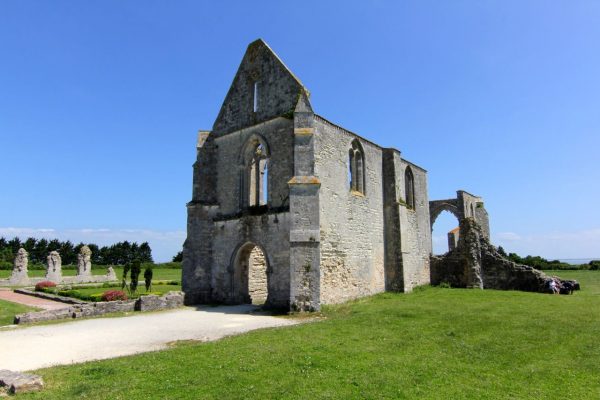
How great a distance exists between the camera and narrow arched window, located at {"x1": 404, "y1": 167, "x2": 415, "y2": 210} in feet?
74.5

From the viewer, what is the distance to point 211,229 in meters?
17.8

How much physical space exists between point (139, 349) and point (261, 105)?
1125cm

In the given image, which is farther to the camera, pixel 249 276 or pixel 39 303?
pixel 39 303

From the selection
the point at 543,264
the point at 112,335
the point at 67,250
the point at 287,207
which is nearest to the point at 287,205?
the point at 287,207

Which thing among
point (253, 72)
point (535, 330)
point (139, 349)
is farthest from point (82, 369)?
point (253, 72)

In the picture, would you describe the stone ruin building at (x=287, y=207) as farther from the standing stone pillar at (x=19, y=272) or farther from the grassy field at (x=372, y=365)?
the standing stone pillar at (x=19, y=272)

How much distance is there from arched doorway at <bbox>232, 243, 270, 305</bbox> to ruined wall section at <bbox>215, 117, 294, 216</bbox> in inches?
77.4

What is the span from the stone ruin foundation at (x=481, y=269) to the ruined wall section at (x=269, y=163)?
1181cm

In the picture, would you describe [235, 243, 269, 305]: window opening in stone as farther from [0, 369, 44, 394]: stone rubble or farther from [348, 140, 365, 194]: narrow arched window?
[0, 369, 44, 394]: stone rubble

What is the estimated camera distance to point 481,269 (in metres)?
21.3

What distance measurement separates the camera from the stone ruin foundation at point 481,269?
1973cm

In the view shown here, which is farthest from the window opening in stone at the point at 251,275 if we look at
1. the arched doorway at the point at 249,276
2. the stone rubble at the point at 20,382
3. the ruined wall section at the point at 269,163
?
the stone rubble at the point at 20,382

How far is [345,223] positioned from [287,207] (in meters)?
2.79

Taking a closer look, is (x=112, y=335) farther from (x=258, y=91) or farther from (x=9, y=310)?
(x=258, y=91)
